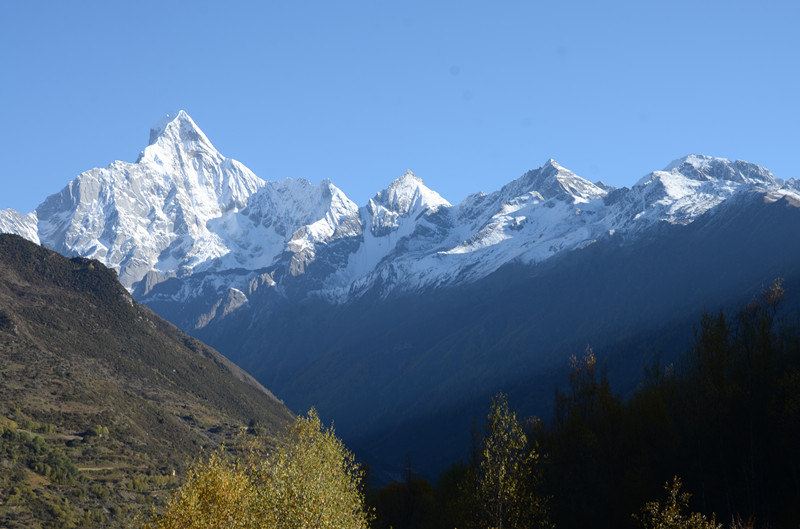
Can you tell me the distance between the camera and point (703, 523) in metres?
66.1

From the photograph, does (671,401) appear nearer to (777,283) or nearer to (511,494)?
(777,283)

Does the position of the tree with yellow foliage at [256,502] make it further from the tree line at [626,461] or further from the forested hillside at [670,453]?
the forested hillside at [670,453]

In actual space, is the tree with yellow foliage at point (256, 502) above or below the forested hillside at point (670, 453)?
below

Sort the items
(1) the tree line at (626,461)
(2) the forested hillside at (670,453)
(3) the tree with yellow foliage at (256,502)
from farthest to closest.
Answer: (2) the forested hillside at (670,453), (1) the tree line at (626,461), (3) the tree with yellow foliage at (256,502)

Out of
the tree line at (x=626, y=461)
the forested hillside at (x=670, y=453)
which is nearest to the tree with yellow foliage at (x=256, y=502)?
the tree line at (x=626, y=461)

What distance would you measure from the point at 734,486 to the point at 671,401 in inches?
994

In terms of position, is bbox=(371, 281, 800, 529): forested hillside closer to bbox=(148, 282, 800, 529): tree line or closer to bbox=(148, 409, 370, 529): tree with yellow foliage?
bbox=(148, 282, 800, 529): tree line

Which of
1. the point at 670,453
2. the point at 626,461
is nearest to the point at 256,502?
the point at 670,453

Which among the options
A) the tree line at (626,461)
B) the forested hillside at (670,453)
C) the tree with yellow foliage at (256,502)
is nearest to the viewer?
the tree with yellow foliage at (256,502)

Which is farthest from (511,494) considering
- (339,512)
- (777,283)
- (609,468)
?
(777,283)

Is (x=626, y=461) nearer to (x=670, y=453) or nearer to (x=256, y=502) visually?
(x=670, y=453)

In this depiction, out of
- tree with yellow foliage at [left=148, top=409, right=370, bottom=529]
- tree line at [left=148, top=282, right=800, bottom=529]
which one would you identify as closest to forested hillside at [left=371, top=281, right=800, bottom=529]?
tree line at [left=148, top=282, right=800, bottom=529]

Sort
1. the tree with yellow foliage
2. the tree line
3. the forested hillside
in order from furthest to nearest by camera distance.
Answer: the forested hillside < the tree line < the tree with yellow foliage

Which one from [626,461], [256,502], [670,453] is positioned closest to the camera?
[256,502]
